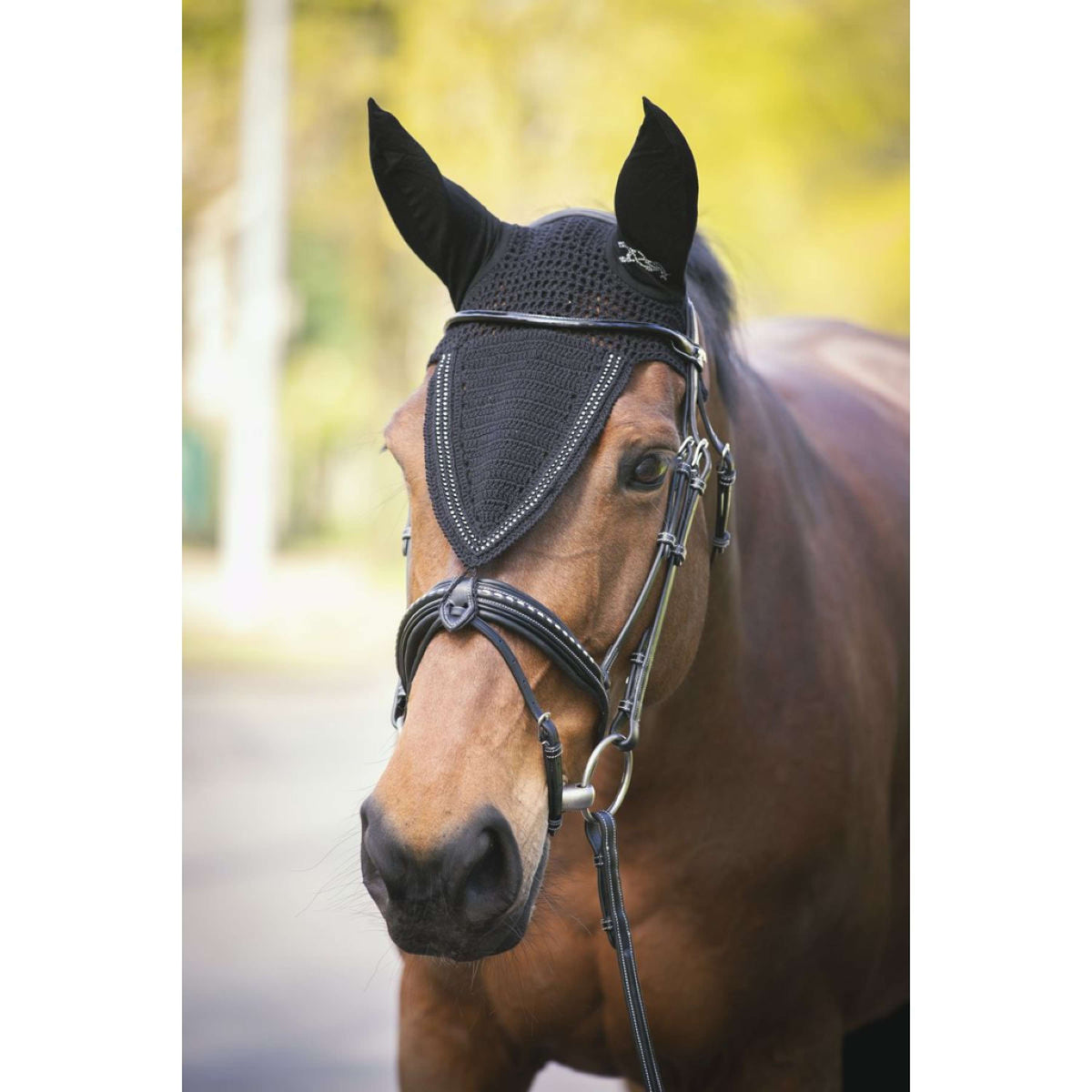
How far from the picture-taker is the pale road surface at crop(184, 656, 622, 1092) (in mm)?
2240

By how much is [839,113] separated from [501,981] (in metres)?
1.69

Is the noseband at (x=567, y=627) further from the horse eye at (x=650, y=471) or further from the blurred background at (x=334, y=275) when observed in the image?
the blurred background at (x=334, y=275)

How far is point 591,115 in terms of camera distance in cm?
235

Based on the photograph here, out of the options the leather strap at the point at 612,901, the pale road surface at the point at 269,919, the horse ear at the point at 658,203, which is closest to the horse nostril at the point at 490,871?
the leather strap at the point at 612,901

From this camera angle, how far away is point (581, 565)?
100cm

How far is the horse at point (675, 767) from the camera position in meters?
0.92

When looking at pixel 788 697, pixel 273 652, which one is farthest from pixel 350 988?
pixel 788 697

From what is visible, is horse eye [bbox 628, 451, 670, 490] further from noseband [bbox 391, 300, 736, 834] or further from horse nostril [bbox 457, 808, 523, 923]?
horse nostril [bbox 457, 808, 523, 923]

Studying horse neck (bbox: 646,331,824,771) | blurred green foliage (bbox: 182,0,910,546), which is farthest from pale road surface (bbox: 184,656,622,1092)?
horse neck (bbox: 646,331,824,771)

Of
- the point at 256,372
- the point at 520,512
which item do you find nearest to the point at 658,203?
the point at 520,512

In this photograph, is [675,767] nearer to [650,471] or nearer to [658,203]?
[650,471]

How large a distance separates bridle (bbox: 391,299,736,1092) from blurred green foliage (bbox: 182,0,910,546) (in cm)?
119

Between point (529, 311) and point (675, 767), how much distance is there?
0.55 metres
